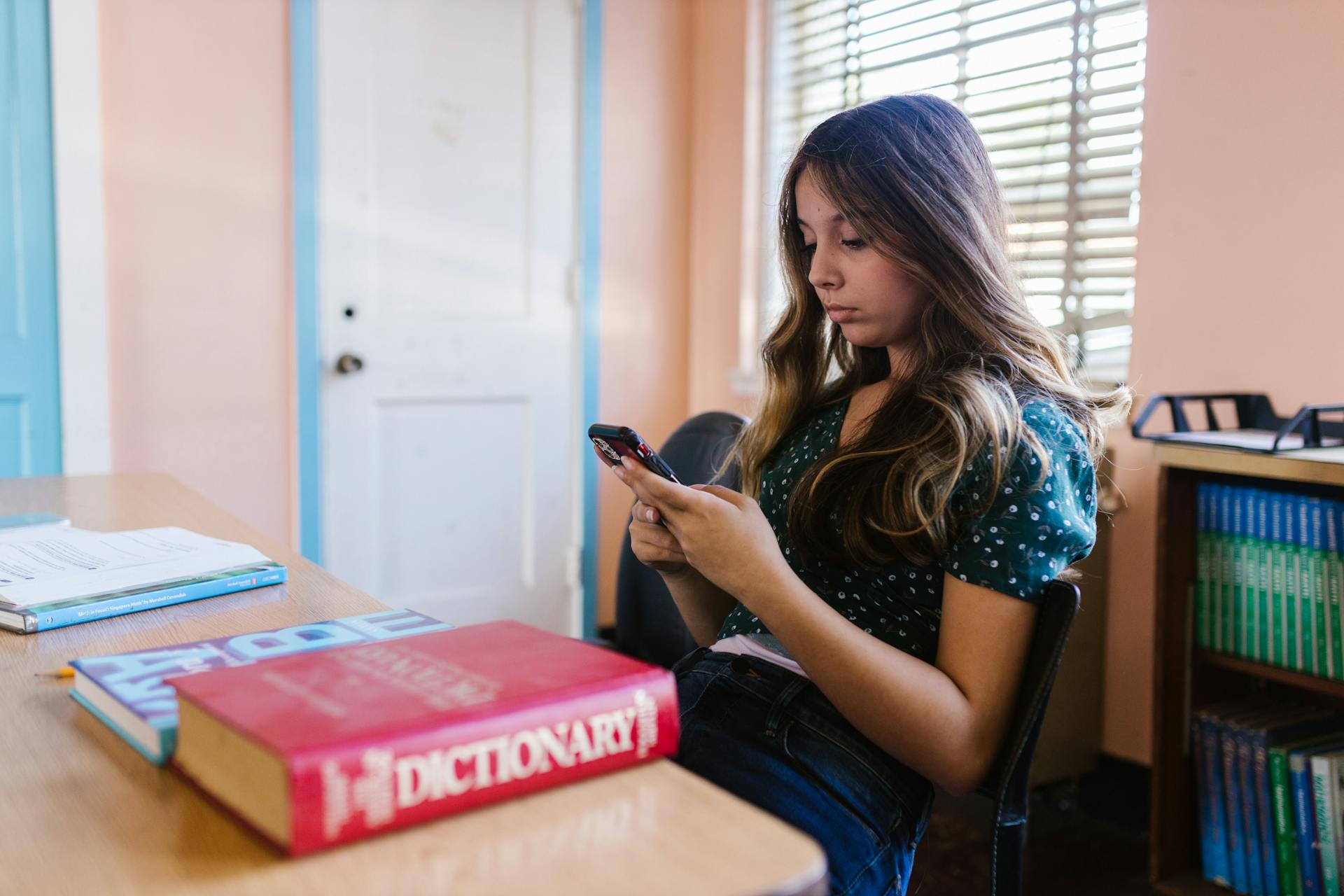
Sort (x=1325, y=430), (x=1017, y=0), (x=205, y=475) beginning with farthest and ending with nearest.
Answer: (x=205, y=475)
(x=1017, y=0)
(x=1325, y=430)

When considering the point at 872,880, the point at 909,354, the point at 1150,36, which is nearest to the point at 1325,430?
the point at 1150,36

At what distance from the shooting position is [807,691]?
1021mm

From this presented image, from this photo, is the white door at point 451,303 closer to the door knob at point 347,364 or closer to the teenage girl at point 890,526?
the door knob at point 347,364

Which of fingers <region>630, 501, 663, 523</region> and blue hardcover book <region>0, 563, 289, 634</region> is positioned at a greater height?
fingers <region>630, 501, 663, 523</region>

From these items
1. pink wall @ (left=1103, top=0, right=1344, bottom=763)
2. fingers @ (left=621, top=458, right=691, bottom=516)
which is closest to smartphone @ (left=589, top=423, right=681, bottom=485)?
fingers @ (left=621, top=458, right=691, bottom=516)

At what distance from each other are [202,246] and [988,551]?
235 cm

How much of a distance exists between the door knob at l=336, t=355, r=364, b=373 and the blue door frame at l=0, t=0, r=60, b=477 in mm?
662

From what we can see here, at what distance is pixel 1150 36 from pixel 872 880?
1.93 meters

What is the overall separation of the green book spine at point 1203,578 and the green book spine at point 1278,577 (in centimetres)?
12

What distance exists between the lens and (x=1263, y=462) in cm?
169

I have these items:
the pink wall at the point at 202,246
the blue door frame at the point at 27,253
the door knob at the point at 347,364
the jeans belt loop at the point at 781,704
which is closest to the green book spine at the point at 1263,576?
the jeans belt loop at the point at 781,704

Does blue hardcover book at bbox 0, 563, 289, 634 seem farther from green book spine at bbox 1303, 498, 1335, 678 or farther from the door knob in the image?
the door knob

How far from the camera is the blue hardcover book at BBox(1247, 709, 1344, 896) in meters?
1.81

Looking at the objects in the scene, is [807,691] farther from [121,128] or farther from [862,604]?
[121,128]
